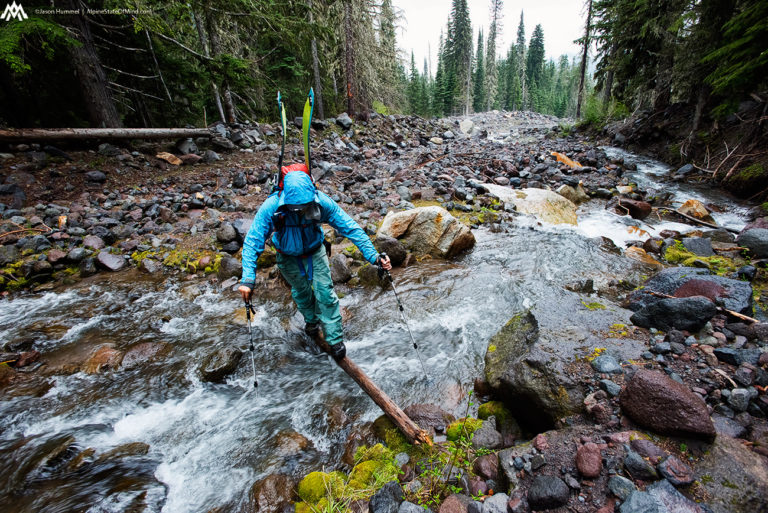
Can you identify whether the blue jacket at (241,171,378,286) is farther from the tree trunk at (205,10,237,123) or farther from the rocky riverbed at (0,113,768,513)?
the tree trunk at (205,10,237,123)

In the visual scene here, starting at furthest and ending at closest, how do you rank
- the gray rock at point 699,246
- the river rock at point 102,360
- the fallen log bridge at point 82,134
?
the fallen log bridge at point 82,134, the gray rock at point 699,246, the river rock at point 102,360

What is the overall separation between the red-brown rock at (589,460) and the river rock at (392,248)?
17.3 feet

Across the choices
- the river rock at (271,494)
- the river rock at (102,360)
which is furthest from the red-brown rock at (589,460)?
the river rock at (102,360)

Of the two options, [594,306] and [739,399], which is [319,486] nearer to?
[739,399]

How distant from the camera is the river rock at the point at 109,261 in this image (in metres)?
7.11

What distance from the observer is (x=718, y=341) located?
331cm

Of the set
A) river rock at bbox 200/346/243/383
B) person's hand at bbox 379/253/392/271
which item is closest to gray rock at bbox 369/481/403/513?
person's hand at bbox 379/253/392/271

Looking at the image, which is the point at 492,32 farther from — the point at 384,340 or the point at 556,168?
the point at 384,340

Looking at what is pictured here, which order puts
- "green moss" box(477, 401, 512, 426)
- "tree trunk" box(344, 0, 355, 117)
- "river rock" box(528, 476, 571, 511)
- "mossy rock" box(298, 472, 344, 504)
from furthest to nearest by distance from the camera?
"tree trunk" box(344, 0, 355, 117) < "green moss" box(477, 401, 512, 426) < "mossy rock" box(298, 472, 344, 504) < "river rock" box(528, 476, 571, 511)

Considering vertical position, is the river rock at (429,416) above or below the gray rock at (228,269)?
below

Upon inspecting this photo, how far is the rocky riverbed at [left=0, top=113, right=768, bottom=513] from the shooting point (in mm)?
2393

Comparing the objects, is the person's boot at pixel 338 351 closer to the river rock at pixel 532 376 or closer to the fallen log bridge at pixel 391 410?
the fallen log bridge at pixel 391 410

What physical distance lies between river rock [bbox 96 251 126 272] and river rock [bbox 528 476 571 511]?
8.98m

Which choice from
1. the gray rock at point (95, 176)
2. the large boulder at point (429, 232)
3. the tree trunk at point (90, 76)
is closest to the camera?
the large boulder at point (429, 232)
